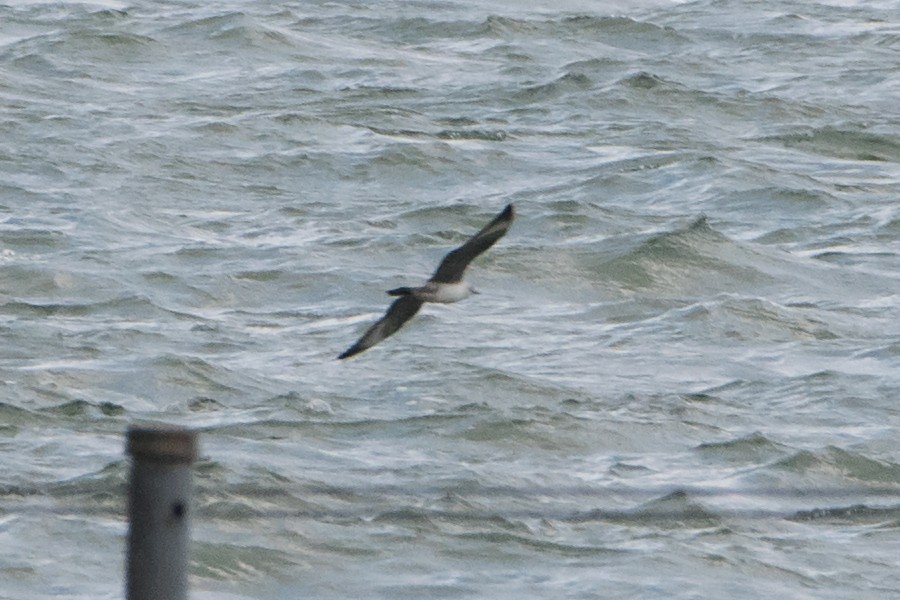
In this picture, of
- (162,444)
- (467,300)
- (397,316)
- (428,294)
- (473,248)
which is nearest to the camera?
(162,444)

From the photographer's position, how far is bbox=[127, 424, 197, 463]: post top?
2973mm

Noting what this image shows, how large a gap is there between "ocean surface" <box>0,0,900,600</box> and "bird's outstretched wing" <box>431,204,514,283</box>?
31.8 inches

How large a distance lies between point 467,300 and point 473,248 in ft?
17.9

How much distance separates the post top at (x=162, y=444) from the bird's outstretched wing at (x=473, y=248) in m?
3.25

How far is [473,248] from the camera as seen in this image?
680 cm

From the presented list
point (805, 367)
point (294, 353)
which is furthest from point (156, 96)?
point (805, 367)

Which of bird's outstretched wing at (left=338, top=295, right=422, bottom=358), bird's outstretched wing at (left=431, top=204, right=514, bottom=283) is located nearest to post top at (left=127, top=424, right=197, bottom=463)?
bird's outstretched wing at (left=431, top=204, right=514, bottom=283)

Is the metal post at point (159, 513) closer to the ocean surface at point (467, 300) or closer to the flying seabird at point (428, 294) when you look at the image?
the ocean surface at point (467, 300)

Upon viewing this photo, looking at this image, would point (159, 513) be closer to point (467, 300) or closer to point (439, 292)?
Result: point (439, 292)

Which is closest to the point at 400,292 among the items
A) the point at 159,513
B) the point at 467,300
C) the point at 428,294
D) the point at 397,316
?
the point at 428,294

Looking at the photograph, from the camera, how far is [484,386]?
10617 mm

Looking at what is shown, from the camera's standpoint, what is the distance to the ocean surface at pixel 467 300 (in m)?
8.29

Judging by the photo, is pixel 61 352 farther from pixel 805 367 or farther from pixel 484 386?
pixel 805 367

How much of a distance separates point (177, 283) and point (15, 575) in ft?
15.2
